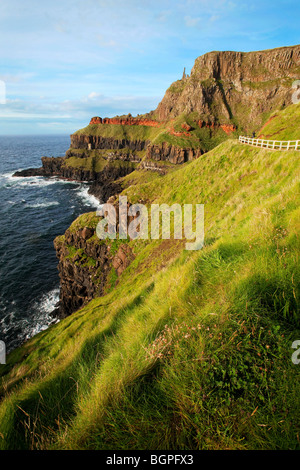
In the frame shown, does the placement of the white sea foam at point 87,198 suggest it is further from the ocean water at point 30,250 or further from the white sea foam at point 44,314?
the white sea foam at point 44,314

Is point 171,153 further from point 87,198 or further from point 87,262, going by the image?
point 87,262

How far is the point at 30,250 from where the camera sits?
47.7 m

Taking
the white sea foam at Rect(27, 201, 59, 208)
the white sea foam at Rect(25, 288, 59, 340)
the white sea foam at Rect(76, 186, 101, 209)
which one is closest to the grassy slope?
the white sea foam at Rect(25, 288, 59, 340)

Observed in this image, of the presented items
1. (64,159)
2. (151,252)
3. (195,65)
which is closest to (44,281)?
(151,252)

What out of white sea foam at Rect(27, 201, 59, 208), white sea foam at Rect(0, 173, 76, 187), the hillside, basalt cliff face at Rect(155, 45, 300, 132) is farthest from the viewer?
white sea foam at Rect(0, 173, 76, 187)

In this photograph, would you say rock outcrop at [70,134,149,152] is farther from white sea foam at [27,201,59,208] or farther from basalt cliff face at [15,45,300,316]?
white sea foam at [27,201,59,208]

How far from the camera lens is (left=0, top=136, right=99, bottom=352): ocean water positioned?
1177 inches

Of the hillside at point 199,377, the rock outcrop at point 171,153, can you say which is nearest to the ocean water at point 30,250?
the hillside at point 199,377

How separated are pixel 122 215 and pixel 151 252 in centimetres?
1039

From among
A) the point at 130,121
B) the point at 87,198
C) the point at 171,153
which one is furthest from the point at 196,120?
the point at 87,198

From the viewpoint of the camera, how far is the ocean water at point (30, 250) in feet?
98.1

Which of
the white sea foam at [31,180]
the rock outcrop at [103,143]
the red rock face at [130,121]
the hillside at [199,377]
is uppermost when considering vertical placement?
the red rock face at [130,121]
